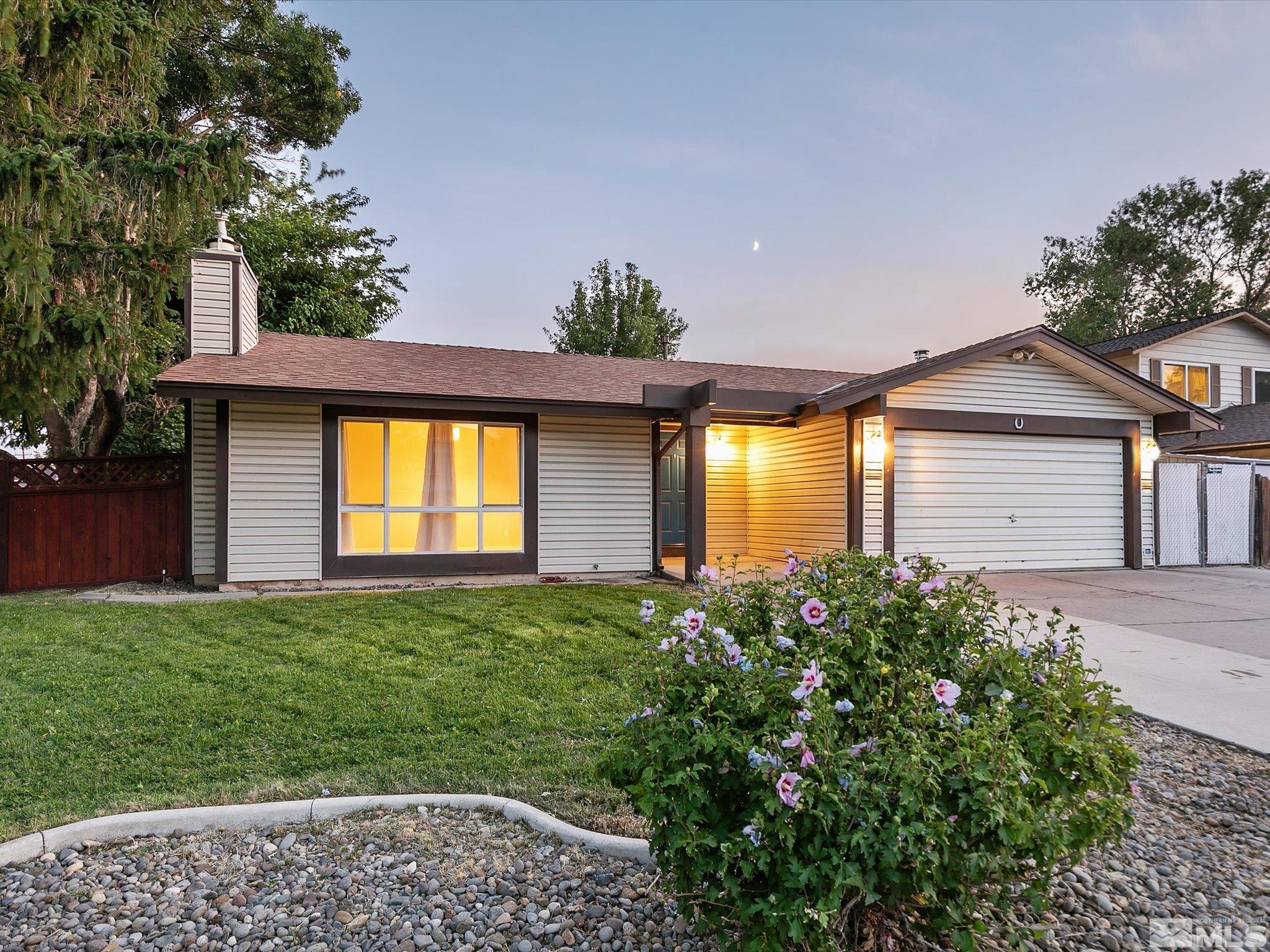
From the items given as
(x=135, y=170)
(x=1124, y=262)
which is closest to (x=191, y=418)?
(x=135, y=170)

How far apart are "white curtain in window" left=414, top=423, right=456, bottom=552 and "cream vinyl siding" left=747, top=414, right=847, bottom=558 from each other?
4492 millimetres

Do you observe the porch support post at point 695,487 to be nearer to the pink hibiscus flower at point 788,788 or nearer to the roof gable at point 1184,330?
the pink hibiscus flower at point 788,788

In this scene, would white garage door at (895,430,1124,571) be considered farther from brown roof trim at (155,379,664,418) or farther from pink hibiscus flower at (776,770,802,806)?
pink hibiscus flower at (776,770,802,806)

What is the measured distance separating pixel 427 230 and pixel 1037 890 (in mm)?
19369

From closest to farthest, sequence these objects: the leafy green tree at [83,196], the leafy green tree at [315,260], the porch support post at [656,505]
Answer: the leafy green tree at [83,196]
the porch support post at [656,505]
the leafy green tree at [315,260]

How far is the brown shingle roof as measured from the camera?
305 inches

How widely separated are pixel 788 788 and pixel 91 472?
30.9 ft

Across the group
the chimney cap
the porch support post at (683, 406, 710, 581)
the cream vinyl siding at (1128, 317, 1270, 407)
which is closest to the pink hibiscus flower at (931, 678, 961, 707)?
the porch support post at (683, 406, 710, 581)

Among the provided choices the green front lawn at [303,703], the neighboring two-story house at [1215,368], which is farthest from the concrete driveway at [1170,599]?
the neighboring two-story house at [1215,368]

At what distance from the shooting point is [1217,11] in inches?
526

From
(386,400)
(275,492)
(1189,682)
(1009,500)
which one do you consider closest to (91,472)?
(275,492)

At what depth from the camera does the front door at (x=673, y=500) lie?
38.1 feet

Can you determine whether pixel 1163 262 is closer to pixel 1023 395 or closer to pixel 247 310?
pixel 1023 395

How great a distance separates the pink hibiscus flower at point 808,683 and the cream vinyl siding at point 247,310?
362 inches
